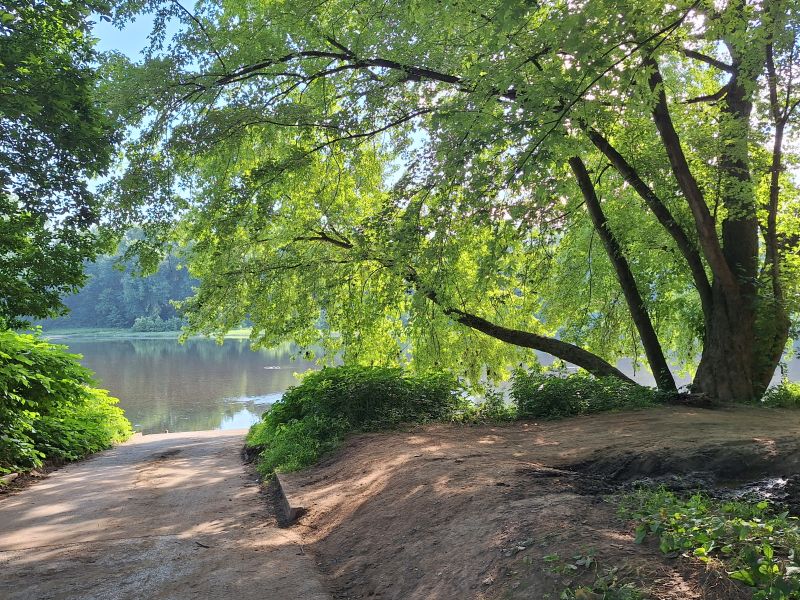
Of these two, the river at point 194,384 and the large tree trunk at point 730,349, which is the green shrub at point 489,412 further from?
the river at point 194,384

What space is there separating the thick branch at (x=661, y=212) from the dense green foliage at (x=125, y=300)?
8706 cm

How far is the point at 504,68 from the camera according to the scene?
6.45 m

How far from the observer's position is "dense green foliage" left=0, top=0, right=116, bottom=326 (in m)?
7.11

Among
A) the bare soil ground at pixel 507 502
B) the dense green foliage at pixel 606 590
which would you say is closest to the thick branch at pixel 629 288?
the bare soil ground at pixel 507 502

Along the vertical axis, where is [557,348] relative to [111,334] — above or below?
below

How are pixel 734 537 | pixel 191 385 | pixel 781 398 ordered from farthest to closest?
1. pixel 191 385
2. pixel 781 398
3. pixel 734 537

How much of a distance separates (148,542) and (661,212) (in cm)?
951

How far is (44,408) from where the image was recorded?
10.0 m

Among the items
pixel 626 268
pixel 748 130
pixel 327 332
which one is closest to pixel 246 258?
pixel 327 332

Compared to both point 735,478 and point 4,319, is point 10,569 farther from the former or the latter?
point 735,478

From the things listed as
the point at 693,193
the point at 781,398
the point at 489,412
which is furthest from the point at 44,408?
the point at 781,398

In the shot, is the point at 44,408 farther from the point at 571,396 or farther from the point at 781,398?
the point at 781,398

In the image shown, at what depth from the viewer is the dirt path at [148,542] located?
3.91 m

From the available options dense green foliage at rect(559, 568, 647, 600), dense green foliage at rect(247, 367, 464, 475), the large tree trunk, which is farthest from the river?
dense green foliage at rect(559, 568, 647, 600)
